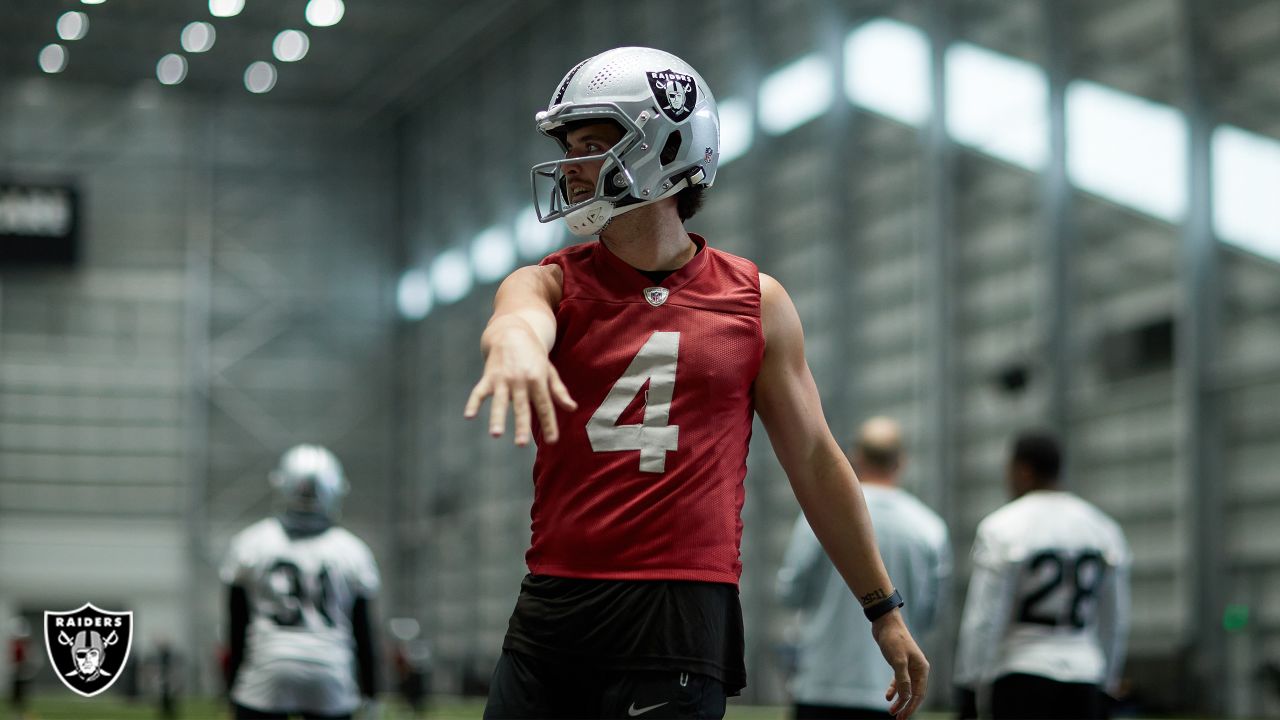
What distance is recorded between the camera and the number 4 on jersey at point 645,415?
326 cm

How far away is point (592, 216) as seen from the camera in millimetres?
3383

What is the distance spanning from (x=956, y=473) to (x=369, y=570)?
53.2ft

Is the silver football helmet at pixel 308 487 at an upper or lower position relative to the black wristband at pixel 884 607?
upper

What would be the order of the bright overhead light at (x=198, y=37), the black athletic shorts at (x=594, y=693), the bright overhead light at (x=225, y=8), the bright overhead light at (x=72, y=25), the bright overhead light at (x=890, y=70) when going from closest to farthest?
the black athletic shorts at (x=594, y=693)
the bright overhead light at (x=890, y=70)
the bright overhead light at (x=225, y=8)
the bright overhead light at (x=72, y=25)
the bright overhead light at (x=198, y=37)

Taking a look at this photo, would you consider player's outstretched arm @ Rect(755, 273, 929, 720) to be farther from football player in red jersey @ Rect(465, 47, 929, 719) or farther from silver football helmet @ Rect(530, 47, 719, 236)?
silver football helmet @ Rect(530, 47, 719, 236)

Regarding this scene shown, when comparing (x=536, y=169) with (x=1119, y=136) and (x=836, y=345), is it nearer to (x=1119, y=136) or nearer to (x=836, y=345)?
(x=1119, y=136)

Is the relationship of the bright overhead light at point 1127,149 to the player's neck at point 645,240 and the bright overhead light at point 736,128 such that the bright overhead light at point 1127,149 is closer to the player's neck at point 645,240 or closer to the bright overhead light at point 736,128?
the bright overhead light at point 736,128

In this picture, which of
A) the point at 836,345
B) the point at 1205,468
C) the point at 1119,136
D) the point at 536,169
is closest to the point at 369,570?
the point at 536,169

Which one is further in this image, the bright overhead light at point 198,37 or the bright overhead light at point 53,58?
the bright overhead light at point 53,58

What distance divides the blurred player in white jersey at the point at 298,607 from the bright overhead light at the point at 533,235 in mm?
26584

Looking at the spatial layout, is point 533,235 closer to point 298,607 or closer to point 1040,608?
point 298,607

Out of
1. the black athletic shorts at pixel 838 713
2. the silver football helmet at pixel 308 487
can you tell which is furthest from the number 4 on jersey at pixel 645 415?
the silver football helmet at pixel 308 487

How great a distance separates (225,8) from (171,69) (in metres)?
4.92

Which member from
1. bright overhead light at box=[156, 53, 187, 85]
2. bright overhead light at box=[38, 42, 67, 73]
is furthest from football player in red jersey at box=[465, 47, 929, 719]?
bright overhead light at box=[38, 42, 67, 73]
